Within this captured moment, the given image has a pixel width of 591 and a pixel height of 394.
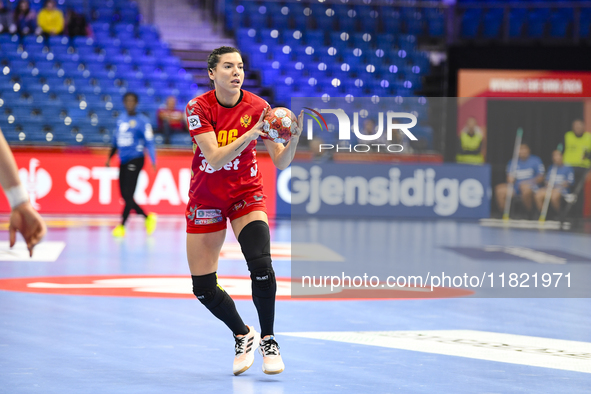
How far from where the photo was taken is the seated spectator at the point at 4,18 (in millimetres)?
19125

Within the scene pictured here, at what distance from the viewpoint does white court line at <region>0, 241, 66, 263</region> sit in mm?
9414

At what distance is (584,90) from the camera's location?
20844 millimetres

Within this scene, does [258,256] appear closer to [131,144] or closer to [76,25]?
[131,144]

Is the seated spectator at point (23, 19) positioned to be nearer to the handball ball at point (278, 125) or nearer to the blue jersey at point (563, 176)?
the blue jersey at point (563, 176)

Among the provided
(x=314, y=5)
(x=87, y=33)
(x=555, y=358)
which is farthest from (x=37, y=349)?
(x=314, y=5)

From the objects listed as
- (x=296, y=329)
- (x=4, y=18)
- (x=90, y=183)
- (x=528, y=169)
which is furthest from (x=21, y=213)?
(x=4, y=18)

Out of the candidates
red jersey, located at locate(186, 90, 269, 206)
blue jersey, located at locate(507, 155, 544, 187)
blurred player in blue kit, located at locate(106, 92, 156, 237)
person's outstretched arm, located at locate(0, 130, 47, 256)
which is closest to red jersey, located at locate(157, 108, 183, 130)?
blurred player in blue kit, located at locate(106, 92, 156, 237)

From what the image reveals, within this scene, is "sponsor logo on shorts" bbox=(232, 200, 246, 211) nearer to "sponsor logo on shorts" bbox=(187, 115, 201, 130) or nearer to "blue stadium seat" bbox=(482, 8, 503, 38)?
"sponsor logo on shorts" bbox=(187, 115, 201, 130)

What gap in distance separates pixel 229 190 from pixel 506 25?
61.2ft

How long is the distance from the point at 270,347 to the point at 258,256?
54 cm

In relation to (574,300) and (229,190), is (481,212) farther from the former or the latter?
(229,190)

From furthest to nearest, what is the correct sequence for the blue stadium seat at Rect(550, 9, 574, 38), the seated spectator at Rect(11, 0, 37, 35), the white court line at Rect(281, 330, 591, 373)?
the blue stadium seat at Rect(550, 9, 574, 38), the seated spectator at Rect(11, 0, 37, 35), the white court line at Rect(281, 330, 591, 373)

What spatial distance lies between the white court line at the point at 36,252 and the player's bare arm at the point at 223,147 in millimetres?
5672

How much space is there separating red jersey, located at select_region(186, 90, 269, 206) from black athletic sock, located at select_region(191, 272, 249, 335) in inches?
18.7
